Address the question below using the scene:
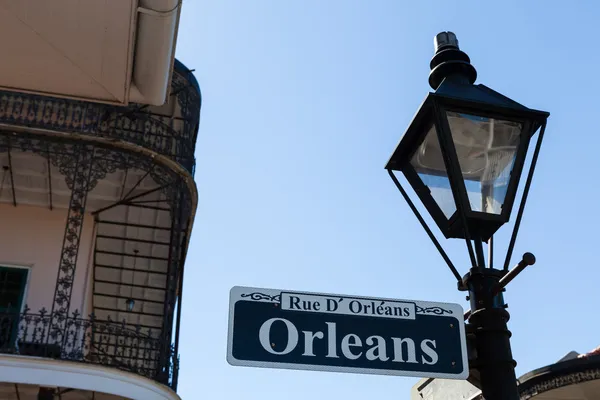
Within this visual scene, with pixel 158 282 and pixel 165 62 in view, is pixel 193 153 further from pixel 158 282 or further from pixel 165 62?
pixel 165 62

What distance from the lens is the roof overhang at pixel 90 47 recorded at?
3.07 m

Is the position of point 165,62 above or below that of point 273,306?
above

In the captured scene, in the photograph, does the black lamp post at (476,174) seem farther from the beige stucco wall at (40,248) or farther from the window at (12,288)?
the beige stucco wall at (40,248)

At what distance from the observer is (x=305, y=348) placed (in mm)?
2904

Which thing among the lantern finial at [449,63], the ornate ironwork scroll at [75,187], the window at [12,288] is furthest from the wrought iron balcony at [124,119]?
the lantern finial at [449,63]

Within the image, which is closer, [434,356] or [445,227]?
[434,356]

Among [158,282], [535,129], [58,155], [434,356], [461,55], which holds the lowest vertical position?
[434,356]

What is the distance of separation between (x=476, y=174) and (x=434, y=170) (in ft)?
0.61

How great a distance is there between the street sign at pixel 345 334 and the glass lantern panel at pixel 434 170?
17.0 inches

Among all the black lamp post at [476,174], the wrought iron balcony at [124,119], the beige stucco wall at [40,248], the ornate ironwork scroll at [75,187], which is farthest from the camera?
the beige stucco wall at [40,248]

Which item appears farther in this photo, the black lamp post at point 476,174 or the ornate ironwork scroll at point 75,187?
the ornate ironwork scroll at point 75,187

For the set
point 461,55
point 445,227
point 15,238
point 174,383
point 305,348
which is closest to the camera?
point 305,348

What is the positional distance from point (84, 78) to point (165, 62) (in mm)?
359

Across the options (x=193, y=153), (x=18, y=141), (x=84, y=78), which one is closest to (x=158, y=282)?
(x=193, y=153)
